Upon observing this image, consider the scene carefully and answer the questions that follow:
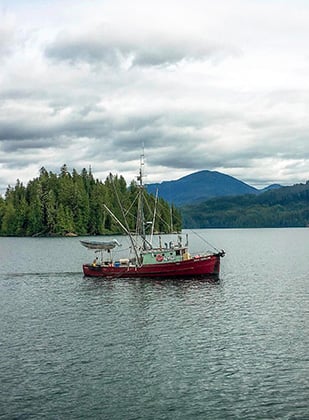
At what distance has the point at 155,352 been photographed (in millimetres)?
45594

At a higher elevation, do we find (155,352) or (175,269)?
(175,269)

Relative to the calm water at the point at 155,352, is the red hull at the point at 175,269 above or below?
above

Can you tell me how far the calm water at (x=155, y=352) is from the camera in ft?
109

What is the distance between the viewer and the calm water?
33.2 m

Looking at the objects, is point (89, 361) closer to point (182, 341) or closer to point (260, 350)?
point (182, 341)

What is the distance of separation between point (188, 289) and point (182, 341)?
34339 mm

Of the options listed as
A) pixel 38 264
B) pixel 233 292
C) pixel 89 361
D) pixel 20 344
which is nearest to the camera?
pixel 89 361

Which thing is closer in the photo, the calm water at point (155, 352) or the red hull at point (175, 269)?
the calm water at point (155, 352)

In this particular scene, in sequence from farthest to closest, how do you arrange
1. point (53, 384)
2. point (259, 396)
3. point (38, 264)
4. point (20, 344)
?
point (38, 264)
point (20, 344)
point (53, 384)
point (259, 396)

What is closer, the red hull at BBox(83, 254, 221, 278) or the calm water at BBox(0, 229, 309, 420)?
the calm water at BBox(0, 229, 309, 420)

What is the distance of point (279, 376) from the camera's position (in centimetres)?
3847

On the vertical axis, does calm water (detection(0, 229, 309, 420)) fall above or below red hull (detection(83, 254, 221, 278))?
below

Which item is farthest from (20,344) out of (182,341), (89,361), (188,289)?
(188,289)

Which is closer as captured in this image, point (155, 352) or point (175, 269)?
point (155, 352)
